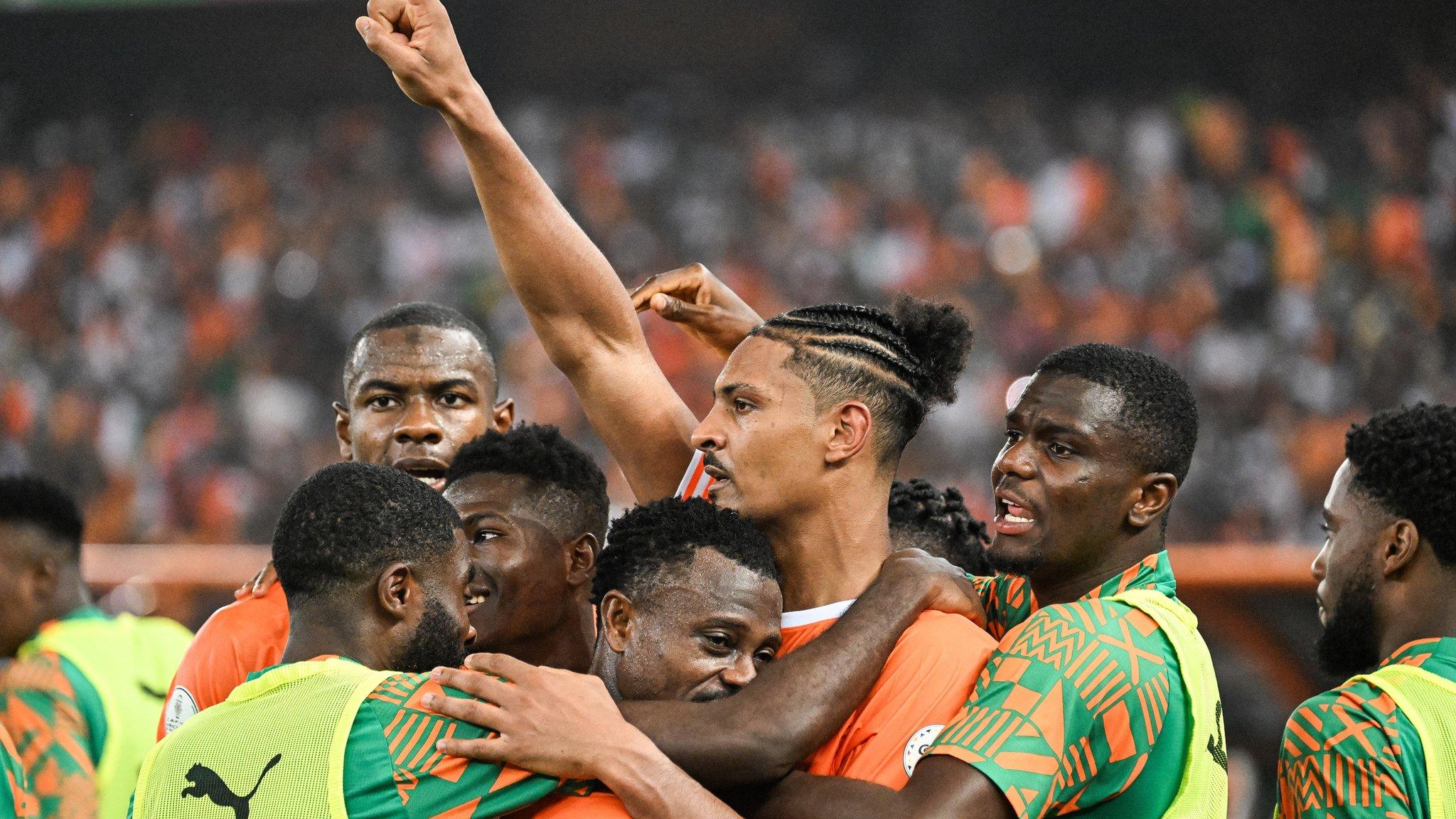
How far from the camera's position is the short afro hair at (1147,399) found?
345 cm

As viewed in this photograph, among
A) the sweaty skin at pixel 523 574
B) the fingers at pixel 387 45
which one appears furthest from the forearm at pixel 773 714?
the fingers at pixel 387 45

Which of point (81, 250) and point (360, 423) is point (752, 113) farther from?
point (360, 423)

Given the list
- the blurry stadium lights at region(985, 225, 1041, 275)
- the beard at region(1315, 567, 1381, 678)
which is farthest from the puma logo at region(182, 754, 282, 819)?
the blurry stadium lights at region(985, 225, 1041, 275)

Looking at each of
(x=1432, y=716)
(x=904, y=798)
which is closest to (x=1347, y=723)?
(x=1432, y=716)

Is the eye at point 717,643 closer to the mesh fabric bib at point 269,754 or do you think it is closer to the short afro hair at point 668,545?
the short afro hair at point 668,545

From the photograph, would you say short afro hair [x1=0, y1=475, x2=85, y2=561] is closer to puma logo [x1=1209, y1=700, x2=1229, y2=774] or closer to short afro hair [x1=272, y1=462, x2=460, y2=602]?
short afro hair [x1=272, y1=462, x2=460, y2=602]

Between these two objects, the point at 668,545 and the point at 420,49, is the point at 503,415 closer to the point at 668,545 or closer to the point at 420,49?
the point at 420,49

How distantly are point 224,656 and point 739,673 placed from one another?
5.30 ft

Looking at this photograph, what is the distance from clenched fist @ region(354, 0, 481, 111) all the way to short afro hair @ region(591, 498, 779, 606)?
3.44ft

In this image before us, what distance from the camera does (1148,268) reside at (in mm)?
12266

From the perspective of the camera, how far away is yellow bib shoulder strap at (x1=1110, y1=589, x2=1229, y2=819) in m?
3.10

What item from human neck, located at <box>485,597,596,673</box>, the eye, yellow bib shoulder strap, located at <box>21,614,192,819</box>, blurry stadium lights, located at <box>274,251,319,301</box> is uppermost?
blurry stadium lights, located at <box>274,251,319,301</box>

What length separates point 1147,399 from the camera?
11.4 ft

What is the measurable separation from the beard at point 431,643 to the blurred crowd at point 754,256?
8.09 m
